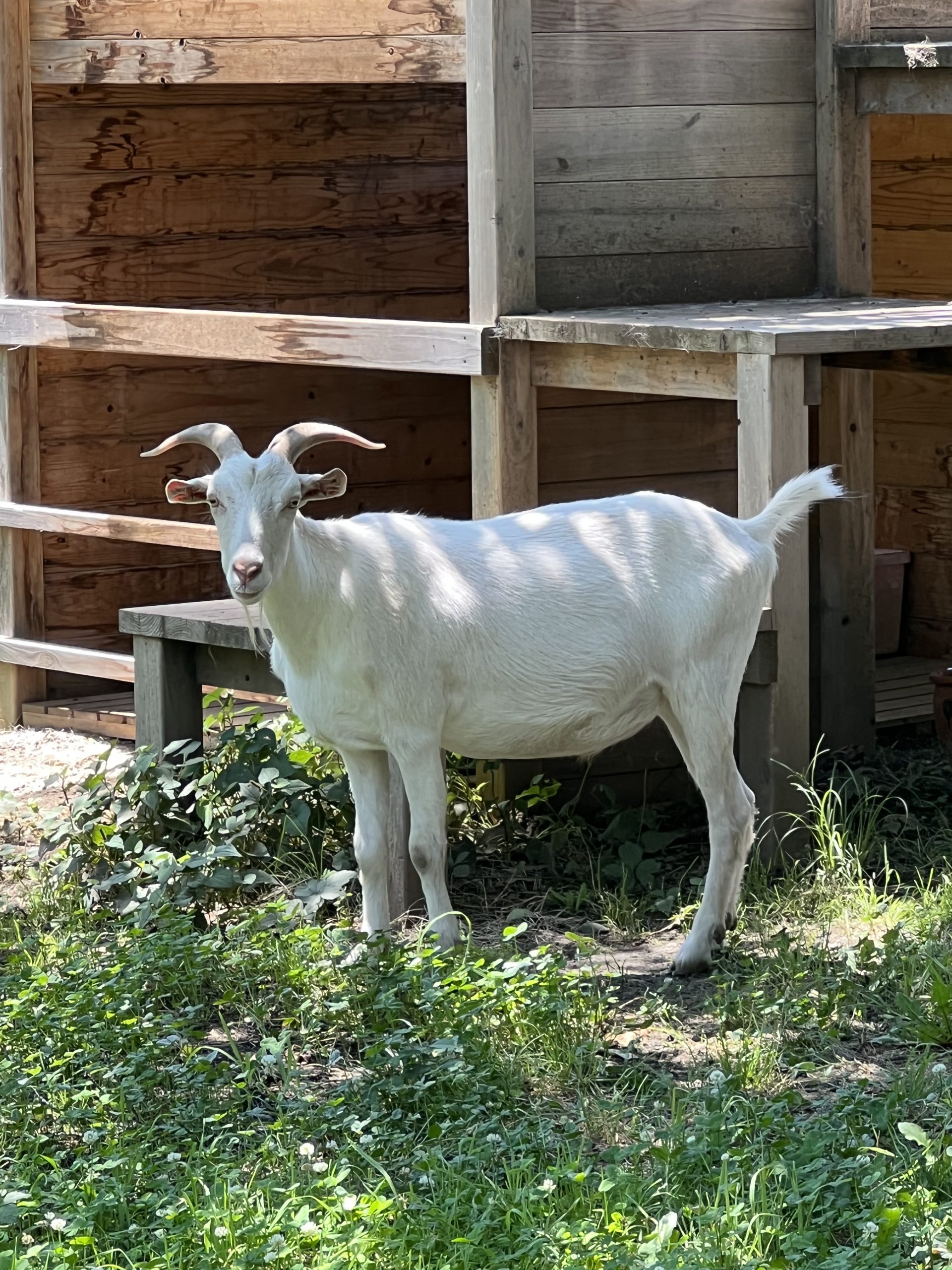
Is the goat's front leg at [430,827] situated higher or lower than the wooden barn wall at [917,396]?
lower

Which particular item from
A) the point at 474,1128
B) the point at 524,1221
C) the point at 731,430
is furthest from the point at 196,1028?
the point at 731,430

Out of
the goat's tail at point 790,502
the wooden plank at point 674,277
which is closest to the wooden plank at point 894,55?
the wooden plank at point 674,277

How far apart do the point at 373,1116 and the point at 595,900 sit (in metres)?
2.17

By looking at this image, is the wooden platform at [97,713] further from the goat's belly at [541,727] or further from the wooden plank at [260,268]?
the goat's belly at [541,727]

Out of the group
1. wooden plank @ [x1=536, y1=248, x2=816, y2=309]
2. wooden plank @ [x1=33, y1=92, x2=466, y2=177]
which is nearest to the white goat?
wooden plank @ [x1=536, y1=248, x2=816, y2=309]

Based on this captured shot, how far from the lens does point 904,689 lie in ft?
28.6

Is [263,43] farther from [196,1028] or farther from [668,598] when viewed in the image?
[196,1028]

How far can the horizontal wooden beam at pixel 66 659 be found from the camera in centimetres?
861

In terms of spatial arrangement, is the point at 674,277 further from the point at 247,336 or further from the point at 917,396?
the point at 917,396

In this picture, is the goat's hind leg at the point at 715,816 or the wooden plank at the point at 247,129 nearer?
the goat's hind leg at the point at 715,816

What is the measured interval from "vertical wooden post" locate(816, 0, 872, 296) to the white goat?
7.45ft

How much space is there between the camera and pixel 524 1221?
3717mm

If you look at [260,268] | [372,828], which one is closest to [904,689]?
[372,828]

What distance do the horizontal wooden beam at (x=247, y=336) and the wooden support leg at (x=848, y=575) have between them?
5.52 ft
